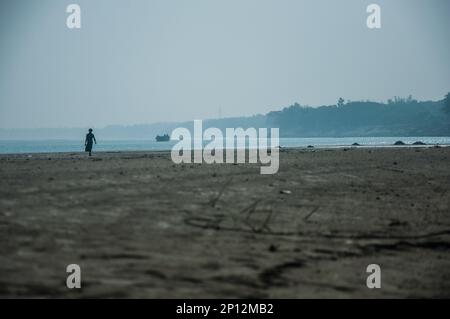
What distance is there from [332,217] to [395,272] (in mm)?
3646

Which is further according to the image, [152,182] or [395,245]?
[152,182]

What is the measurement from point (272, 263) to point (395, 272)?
180 cm

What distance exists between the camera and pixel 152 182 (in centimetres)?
1582

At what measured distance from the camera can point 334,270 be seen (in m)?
6.95

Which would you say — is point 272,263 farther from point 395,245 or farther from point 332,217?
point 332,217

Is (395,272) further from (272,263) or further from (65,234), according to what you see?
(65,234)

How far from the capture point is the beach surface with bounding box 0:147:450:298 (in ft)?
19.8

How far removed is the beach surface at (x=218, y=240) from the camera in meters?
6.03

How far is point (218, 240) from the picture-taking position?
8195 mm

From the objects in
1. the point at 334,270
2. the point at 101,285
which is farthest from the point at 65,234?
the point at 334,270

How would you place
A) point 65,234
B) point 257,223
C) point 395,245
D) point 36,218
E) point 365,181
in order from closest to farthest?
point 65,234 → point 395,245 → point 36,218 → point 257,223 → point 365,181
